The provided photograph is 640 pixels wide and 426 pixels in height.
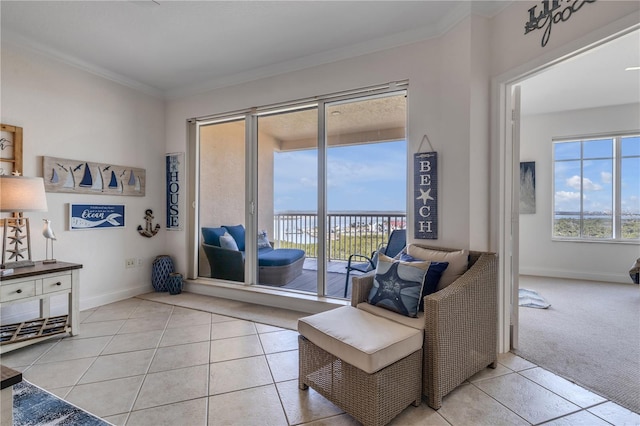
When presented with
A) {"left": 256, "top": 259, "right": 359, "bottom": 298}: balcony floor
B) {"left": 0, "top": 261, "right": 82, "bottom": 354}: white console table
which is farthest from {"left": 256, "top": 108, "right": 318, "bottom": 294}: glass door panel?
{"left": 0, "top": 261, "right": 82, "bottom": 354}: white console table

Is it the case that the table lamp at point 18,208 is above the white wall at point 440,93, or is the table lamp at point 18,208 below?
below

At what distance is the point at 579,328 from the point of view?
2.86m

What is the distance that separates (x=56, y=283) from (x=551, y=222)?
6626 mm

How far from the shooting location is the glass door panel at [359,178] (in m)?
3.20

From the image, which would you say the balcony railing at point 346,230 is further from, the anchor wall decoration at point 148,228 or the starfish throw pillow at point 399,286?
the anchor wall decoration at point 148,228

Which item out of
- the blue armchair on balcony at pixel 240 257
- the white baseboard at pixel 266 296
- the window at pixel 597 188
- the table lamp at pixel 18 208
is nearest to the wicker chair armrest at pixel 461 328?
the white baseboard at pixel 266 296

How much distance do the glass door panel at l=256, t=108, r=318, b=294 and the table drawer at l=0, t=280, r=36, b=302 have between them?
2065 mm

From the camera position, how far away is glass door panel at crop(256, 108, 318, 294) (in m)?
3.55

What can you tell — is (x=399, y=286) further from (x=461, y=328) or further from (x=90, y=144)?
(x=90, y=144)

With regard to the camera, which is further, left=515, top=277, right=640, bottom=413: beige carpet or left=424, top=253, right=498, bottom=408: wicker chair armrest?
left=515, top=277, right=640, bottom=413: beige carpet

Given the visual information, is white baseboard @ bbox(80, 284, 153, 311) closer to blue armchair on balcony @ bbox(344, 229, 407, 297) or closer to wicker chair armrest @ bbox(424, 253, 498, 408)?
blue armchair on balcony @ bbox(344, 229, 407, 297)

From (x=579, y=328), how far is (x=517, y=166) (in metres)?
1.73

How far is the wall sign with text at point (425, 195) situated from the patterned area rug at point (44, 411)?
251cm

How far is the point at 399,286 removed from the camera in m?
1.96
